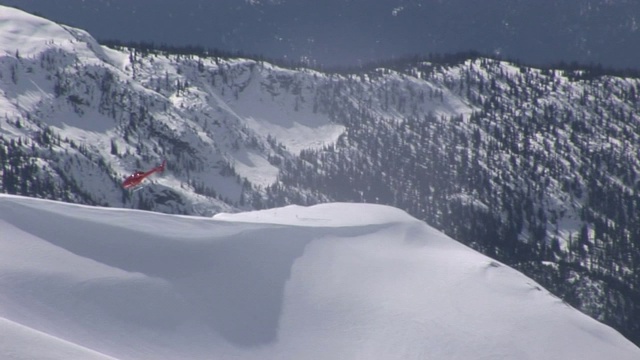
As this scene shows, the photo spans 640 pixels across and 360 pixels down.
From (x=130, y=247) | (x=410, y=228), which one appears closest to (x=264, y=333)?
(x=130, y=247)

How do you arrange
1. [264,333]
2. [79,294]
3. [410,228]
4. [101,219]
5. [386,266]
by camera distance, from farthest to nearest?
1. [410,228]
2. [386,266]
3. [101,219]
4. [264,333]
5. [79,294]

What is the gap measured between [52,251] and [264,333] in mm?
11662

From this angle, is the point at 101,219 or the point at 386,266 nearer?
the point at 101,219

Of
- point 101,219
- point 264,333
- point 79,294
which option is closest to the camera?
point 79,294

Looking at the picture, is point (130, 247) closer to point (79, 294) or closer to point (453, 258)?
point (79, 294)

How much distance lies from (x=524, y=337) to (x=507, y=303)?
349 cm

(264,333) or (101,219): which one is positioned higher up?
(101,219)

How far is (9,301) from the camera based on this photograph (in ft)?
161

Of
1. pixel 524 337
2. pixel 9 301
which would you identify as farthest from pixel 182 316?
pixel 524 337

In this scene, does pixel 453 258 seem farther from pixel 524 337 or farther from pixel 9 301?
pixel 9 301

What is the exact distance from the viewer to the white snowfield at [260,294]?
172 feet

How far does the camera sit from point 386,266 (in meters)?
Result: 65.6

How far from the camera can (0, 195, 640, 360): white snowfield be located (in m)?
52.3

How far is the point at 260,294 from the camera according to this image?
59.8 m
